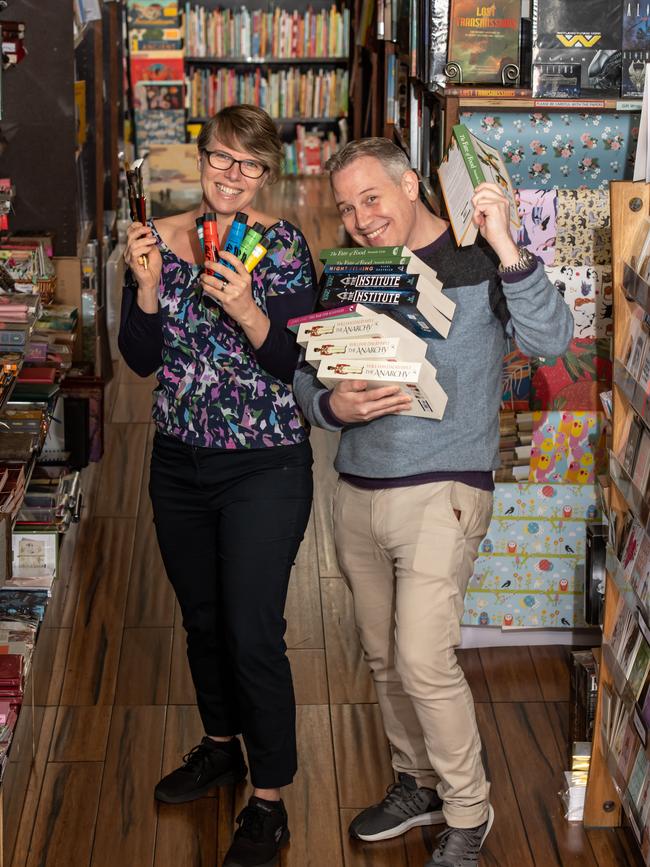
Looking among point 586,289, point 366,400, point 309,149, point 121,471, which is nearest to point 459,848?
point 366,400

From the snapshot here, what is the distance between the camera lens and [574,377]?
349 cm

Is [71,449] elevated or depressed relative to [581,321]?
depressed

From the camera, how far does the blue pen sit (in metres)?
2.37

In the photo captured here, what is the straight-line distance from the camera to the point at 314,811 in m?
2.88

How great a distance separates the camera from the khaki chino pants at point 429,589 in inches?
96.7

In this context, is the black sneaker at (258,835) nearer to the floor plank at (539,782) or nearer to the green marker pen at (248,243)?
the floor plank at (539,782)

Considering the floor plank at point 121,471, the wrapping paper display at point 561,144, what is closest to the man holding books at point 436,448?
the wrapping paper display at point 561,144

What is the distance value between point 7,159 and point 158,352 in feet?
6.71

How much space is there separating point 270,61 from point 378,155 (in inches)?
342

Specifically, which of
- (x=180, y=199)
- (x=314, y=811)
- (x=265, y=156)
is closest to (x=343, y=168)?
(x=265, y=156)

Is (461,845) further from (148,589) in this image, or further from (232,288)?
(148,589)

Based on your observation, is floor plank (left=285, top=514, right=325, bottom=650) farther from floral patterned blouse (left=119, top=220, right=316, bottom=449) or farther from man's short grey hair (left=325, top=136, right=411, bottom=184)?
man's short grey hair (left=325, top=136, right=411, bottom=184)

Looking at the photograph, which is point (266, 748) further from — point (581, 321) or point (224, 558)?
point (581, 321)

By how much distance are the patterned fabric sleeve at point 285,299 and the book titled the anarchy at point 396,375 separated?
13cm
